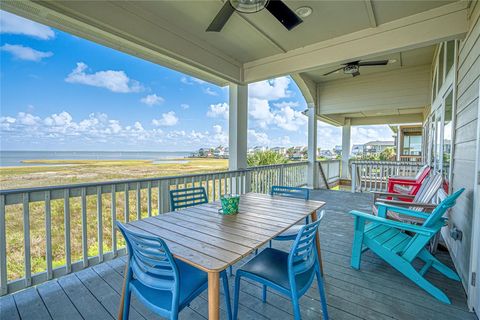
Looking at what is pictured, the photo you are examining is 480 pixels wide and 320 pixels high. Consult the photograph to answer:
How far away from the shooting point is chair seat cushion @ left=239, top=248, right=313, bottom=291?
141 cm

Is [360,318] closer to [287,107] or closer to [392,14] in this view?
[392,14]

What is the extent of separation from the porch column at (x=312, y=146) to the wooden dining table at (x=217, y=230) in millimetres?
4862

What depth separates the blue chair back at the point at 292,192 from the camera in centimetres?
255

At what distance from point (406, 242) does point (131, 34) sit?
3.90 meters

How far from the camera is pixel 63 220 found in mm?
3020

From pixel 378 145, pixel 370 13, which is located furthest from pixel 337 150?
pixel 378 145

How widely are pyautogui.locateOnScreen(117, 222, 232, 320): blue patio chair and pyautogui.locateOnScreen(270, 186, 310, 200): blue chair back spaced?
60.8 inches

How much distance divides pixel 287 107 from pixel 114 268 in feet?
42.3

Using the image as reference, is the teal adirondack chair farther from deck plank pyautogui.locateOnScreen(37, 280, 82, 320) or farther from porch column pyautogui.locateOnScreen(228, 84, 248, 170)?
deck plank pyautogui.locateOnScreen(37, 280, 82, 320)

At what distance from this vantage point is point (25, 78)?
17.6 feet

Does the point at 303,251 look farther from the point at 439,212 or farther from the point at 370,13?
the point at 370,13

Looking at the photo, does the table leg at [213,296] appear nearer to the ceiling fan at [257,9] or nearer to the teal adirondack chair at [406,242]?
the teal adirondack chair at [406,242]

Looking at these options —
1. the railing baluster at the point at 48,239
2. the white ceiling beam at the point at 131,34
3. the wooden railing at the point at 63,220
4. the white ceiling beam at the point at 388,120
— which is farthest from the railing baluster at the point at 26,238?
the white ceiling beam at the point at 388,120

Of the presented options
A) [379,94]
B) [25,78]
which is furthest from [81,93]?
[379,94]
